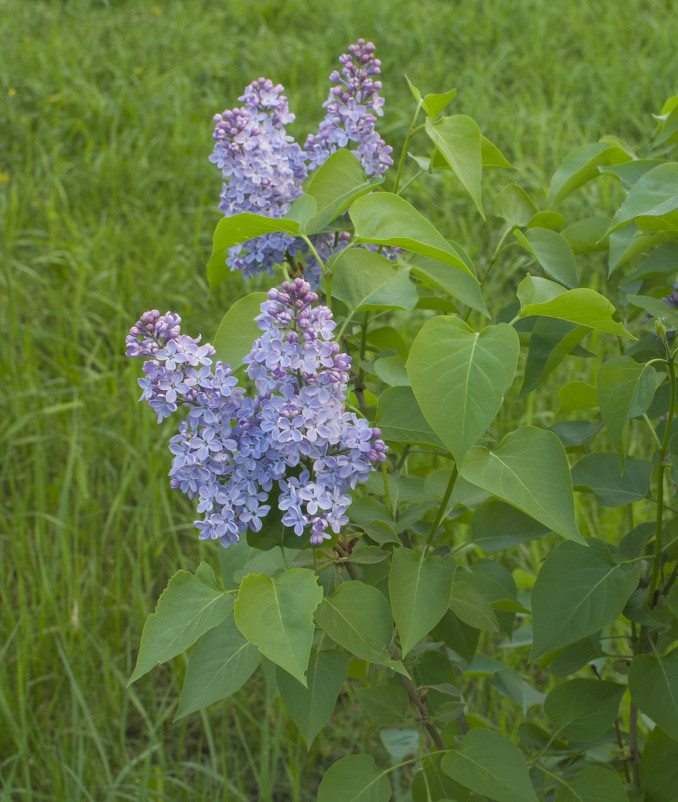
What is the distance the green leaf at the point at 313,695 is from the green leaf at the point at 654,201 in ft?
1.77

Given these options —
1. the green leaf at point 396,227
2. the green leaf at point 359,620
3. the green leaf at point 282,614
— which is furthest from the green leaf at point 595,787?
the green leaf at point 396,227

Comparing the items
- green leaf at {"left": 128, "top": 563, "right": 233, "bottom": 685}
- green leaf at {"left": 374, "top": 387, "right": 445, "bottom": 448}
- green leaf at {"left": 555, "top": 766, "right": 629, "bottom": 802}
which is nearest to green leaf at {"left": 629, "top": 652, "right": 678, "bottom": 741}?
green leaf at {"left": 555, "top": 766, "right": 629, "bottom": 802}

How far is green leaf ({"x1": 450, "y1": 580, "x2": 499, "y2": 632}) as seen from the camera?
1.02 m

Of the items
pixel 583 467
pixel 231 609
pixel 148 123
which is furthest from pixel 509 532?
pixel 148 123

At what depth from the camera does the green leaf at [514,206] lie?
3.87 ft

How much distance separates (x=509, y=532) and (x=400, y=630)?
0.31 m

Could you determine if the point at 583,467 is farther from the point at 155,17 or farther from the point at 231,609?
the point at 155,17

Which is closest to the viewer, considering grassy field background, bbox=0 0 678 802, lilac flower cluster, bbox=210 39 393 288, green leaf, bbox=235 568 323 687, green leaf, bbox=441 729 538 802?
green leaf, bbox=235 568 323 687

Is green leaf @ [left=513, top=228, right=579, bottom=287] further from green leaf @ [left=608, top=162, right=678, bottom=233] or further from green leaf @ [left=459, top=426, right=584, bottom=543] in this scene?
green leaf @ [left=459, top=426, right=584, bottom=543]

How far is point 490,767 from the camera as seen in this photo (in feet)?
3.24

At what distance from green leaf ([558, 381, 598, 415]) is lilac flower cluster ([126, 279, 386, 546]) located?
33 centimetres

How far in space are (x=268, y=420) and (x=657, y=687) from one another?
57cm

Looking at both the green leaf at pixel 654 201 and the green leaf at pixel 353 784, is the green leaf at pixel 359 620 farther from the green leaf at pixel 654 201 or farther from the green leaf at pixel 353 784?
the green leaf at pixel 654 201

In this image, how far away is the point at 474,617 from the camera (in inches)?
40.4
